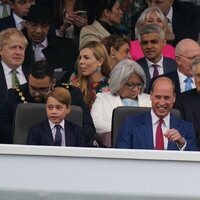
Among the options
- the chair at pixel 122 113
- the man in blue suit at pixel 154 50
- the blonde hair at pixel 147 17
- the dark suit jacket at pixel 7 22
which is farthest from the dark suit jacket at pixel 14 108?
the dark suit jacket at pixel 7 22

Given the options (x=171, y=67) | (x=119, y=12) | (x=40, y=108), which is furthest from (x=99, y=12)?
(x=40, y=108)

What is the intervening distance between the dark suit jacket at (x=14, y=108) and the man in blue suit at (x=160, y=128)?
452mm

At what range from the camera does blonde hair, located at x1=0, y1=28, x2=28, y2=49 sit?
8.78 meters

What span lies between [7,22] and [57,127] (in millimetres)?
2492

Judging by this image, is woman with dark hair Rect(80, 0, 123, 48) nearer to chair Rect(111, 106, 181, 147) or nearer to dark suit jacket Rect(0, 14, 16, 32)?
A: dark suit jacket Rect(0, 14, 16, 32)

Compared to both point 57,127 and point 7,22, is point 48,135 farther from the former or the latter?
point 7,22

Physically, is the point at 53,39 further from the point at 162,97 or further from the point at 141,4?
the point at 162,97

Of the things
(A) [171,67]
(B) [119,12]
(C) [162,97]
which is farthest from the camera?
(B) [119,12]

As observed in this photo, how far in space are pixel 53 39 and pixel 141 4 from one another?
0.96 metres

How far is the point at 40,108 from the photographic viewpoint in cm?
795

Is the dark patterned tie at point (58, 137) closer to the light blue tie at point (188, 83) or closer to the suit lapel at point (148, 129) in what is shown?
the suit lapel at point (148, 129)

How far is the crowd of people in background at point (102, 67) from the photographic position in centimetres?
749

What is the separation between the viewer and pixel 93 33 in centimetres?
960

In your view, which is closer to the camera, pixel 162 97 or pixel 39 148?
pixel 39 148
